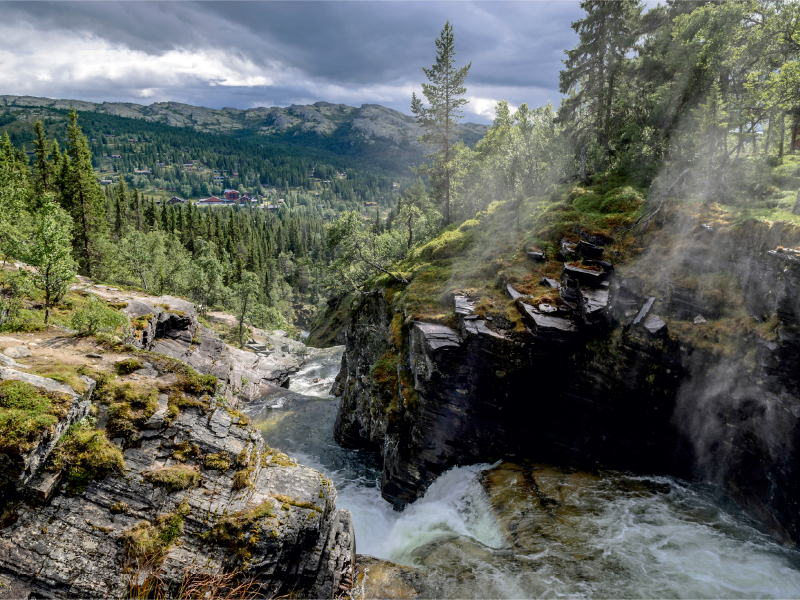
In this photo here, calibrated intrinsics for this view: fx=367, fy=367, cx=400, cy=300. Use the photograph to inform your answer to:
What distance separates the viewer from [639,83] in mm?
36250

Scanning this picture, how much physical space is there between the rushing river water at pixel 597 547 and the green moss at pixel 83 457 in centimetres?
1272

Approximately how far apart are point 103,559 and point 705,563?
22.0 meters

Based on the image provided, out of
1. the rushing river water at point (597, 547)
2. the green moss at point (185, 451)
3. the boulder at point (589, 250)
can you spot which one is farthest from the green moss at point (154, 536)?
the boulder at point (589, 250)

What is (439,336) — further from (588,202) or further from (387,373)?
(588,202)

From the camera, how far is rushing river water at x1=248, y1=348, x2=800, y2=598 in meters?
14.7

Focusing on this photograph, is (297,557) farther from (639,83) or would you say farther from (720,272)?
(639,83)

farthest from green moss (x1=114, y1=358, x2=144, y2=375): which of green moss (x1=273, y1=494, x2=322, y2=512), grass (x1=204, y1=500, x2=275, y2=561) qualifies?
green moss (x1=273, y1=494, x2=322, y2=512)

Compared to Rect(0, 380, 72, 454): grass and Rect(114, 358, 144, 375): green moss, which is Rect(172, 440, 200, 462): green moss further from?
Rect(114, 358, 144, 375): green moss

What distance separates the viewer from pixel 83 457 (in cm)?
1097

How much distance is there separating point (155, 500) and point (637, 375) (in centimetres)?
2284

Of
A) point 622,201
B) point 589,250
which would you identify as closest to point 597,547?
point 589,250

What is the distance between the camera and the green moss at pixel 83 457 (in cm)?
1064

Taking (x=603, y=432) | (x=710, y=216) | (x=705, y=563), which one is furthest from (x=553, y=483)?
(x=710, y=216)

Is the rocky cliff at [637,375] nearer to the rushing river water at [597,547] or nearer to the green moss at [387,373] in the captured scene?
the green moss at [387,373]
